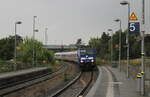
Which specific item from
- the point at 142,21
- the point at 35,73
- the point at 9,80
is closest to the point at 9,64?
the point at 35,73

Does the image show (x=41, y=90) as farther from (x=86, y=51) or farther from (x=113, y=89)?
(x=86, y=51)

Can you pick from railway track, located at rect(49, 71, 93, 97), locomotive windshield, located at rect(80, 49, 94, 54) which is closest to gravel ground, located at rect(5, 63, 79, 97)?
railway track, located at rect(49, 71, 93, 97)

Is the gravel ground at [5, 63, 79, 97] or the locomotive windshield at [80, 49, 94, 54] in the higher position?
the locomotive windshield at [80, 49, 94, 54]

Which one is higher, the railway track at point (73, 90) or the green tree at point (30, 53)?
the green tree at point (30, 53)

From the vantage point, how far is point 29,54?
46.4m

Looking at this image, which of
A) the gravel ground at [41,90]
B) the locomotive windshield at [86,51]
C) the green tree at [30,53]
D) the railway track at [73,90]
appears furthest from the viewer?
the green tree at [30,53]

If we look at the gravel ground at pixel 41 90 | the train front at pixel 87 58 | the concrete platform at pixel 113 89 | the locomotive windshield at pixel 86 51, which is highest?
the locomotive windshield at pixel 86 51

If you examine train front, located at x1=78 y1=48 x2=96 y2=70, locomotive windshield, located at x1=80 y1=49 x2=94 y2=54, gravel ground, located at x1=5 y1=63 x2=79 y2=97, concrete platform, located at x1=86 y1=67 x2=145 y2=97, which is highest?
locomotive windshield, located at x1=80 y1=49 x2=94 y2=54

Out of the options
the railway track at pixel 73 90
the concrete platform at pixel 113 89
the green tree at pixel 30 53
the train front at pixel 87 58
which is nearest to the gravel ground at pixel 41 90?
the railway track at pixel 73 90

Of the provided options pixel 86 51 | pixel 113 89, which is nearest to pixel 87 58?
pixel 86 51

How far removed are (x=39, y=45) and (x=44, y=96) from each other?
1411 inches

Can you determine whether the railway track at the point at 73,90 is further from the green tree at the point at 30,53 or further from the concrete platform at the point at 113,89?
the green tree at the point at 30,53

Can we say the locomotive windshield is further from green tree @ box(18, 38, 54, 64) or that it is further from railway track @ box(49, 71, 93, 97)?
green tree @ box(18, 38, 54, 64)

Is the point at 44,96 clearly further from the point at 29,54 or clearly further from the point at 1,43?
the point at 1,43
